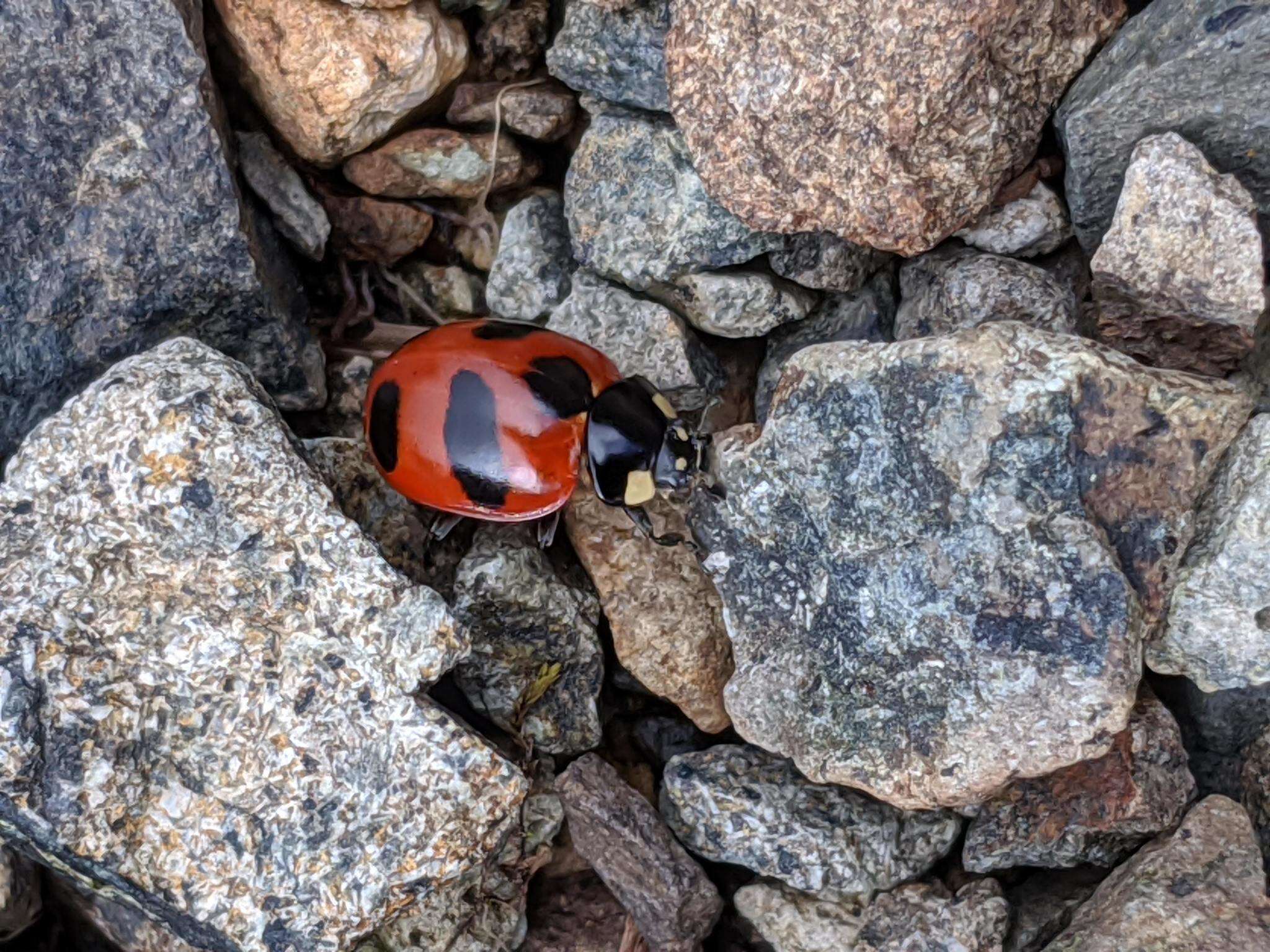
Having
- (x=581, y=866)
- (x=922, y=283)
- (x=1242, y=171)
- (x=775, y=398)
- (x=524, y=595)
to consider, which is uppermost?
(x=1242, y=171)

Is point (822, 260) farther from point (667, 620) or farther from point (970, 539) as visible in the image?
point (667, 620)

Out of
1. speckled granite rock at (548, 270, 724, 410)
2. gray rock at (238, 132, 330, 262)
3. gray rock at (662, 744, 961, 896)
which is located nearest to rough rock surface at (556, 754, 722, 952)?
gray rock at (662, 744, 961, 896)

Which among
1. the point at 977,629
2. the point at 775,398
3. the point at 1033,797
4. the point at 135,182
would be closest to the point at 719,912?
the point at 1033,797

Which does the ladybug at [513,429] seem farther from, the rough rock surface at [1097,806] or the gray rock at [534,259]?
the rough rock surface at [1097,806]

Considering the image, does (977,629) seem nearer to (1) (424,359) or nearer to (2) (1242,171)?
(2) (1242,171)

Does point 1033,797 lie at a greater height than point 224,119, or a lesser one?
lesser

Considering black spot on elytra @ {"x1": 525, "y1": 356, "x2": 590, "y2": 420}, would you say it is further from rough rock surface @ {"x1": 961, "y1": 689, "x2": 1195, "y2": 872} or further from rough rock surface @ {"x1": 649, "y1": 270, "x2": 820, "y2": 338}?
rough rock surface @ {"x1": 961, "y1": 689, "x2": 1195, "y2": 872}
